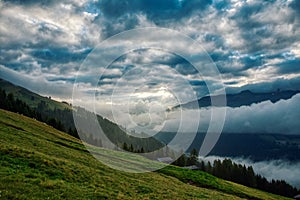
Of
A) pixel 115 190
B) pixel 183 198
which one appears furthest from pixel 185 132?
pixel 115 190

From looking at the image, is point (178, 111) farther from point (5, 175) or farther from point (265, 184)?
point (265, 184)

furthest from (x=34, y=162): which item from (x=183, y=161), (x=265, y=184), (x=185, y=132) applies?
(x=265, y=184)

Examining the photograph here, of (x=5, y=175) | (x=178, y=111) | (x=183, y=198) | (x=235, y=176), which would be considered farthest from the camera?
(x=235, y=176)

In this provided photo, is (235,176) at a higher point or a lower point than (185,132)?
lower

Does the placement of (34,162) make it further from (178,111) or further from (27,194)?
(178,111)

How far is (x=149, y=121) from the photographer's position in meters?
28.3

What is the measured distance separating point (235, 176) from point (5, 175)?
344 ft

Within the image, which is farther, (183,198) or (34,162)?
(183,198)

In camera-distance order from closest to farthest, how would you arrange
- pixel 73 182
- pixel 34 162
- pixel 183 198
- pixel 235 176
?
pixel 73 182
pixel 34 162
pixel 183 198
pixel 235 176

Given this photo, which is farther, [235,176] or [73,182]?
[235,176]

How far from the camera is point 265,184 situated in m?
111

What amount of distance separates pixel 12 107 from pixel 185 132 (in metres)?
103

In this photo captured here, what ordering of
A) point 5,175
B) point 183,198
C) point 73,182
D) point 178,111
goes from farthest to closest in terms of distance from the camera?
point 178,111 → point 183,198 → point 73,182 → point 5,175

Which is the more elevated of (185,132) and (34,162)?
(185,132)
